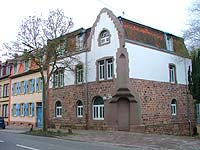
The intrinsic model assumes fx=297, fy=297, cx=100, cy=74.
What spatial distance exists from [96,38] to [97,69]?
293 cm

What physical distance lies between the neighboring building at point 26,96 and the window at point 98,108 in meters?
10.3

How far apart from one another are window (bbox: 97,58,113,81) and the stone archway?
2402mm

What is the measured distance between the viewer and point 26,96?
3909 centimetres

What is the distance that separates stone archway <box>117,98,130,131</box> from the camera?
24953mm

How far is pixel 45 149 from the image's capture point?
529 inches

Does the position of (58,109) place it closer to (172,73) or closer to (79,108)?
(79,108)

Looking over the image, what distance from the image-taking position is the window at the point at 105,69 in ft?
86.1

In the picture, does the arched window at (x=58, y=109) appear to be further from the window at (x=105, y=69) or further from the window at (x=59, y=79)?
the window at (x=105, y=69)

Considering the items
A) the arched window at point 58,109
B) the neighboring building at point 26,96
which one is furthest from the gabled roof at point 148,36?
the neighboring building at point 26,96

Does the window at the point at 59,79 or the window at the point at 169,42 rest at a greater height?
the window at the point at 169,42

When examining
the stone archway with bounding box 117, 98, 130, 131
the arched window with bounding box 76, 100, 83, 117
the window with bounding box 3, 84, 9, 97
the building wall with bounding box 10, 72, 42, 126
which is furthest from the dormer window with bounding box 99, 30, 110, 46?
the window with bounding box 3, 84, 9, 97

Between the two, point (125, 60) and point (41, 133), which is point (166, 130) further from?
point (41, 133)

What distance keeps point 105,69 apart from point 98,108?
11.9 ft

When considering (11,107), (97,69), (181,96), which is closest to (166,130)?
(181,96)
